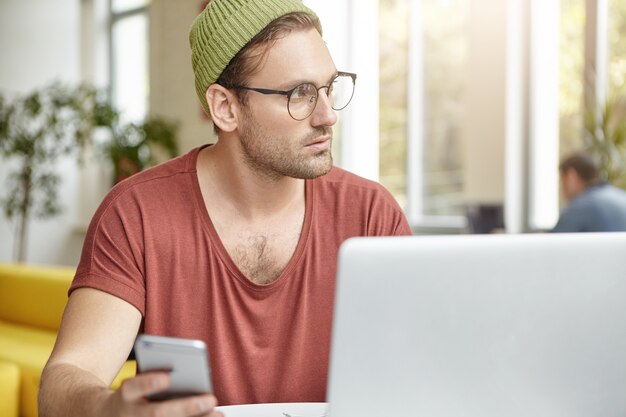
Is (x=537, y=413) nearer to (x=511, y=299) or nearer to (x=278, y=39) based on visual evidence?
(x=511, y=299)

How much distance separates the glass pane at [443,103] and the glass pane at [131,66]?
329cm

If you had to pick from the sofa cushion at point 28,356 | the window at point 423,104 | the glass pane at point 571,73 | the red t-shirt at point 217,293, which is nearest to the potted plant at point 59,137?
the window at point 423,104

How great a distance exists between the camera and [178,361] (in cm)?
88

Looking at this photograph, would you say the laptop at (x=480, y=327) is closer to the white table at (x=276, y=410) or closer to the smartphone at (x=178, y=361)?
the smartphone at (x=178, y=361)

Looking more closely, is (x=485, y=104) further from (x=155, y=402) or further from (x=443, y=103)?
(x=155, y=402)

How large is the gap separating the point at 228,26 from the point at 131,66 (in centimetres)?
776

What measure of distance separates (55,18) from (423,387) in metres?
8.25

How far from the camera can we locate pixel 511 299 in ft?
3.29

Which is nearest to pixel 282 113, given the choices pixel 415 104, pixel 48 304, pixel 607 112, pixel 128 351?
pixel 128 351

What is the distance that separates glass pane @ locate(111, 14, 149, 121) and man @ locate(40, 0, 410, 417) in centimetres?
732

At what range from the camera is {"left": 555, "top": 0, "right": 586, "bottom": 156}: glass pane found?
5.64 meters

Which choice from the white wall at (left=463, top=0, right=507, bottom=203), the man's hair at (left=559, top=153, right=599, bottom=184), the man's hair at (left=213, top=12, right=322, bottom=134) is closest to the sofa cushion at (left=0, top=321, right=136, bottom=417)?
Result: the man's hair at (left=213, top=12, right=322, bottom=134)

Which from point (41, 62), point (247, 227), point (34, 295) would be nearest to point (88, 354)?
point (247, 227)

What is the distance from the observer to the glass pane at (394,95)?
274 inches
